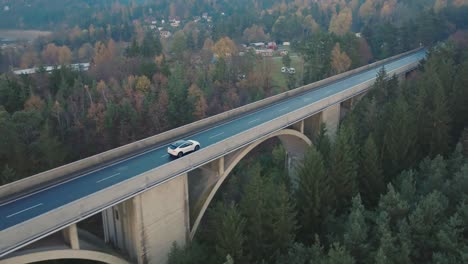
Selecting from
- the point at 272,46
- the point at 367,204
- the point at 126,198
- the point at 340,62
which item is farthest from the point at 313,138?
the point at 272,46

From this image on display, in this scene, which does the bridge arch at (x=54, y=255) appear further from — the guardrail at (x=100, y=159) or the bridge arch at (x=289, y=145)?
the bridge arch at (x=289, y=145)

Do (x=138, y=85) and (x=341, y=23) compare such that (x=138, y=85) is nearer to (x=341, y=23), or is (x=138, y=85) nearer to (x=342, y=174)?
(x=342, y=174)

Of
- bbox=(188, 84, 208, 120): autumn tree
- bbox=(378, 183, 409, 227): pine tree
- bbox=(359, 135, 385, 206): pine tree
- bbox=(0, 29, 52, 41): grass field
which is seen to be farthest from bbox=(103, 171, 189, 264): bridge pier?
bbox=(0, 29, 52, 41): grass field

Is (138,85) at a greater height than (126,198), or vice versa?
(126,198)

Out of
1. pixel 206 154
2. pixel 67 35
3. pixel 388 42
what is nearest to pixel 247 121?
pixel 206 154

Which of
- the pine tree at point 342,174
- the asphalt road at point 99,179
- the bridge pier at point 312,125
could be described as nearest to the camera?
the asphalt road at point 99,179

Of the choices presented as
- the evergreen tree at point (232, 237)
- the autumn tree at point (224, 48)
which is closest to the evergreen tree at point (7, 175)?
the evergreen tree at point (232, 237)

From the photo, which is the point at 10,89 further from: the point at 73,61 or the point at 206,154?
the point at 73,61

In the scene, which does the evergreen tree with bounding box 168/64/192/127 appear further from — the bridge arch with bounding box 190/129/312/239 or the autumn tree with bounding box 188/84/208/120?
the bridge arch with bounding box 190/129/312/239
